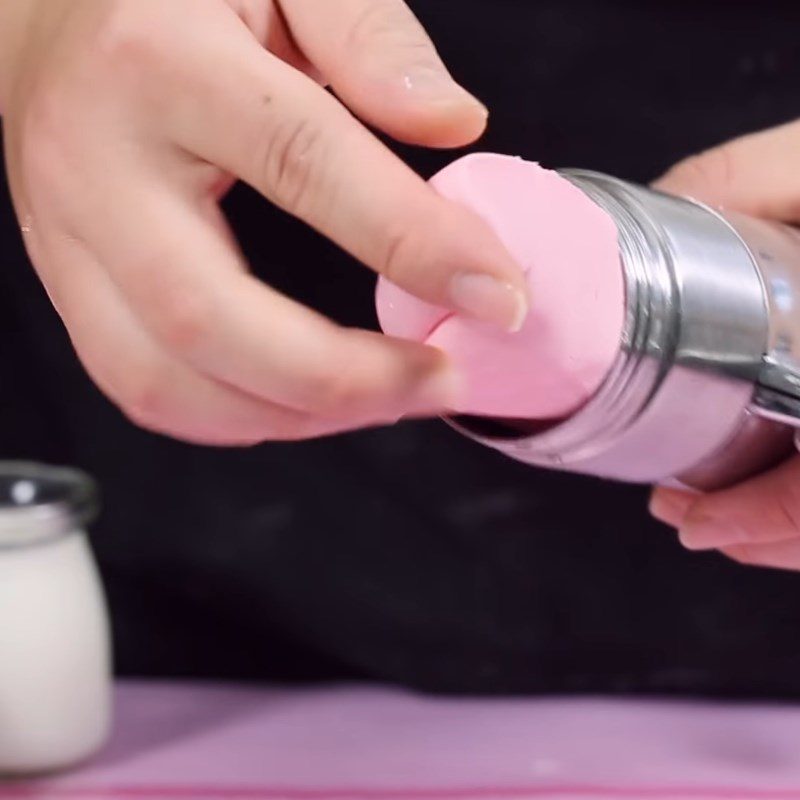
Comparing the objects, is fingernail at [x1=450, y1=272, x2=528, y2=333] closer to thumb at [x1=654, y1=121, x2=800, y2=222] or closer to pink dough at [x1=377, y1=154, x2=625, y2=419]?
pink dough at [x1=377, y1=154, x2=625, y2=419]

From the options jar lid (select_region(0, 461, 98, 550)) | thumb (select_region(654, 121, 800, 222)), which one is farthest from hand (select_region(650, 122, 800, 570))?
jar lid (select_region(0, 461, 98, 550))

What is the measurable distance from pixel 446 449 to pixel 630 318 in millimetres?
226

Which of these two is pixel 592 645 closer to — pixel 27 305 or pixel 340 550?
pixel 340 550

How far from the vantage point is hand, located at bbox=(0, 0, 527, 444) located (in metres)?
0.24

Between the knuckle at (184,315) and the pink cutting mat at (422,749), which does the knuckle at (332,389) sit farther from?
the pink cutting mat at (422,749)

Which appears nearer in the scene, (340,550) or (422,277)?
(422,277)

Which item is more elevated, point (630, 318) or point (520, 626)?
point (630, 318)

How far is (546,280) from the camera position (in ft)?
0.84

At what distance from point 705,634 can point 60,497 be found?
10.0 inches

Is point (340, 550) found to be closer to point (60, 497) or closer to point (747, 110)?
point (60, 497)

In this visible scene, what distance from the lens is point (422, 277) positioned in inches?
9.1

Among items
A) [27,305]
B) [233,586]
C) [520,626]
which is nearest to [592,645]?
[520,626]

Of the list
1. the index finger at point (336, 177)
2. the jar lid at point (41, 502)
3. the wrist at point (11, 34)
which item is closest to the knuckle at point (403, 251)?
the index finger at point (336, 177)

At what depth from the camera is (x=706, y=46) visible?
45 cm
